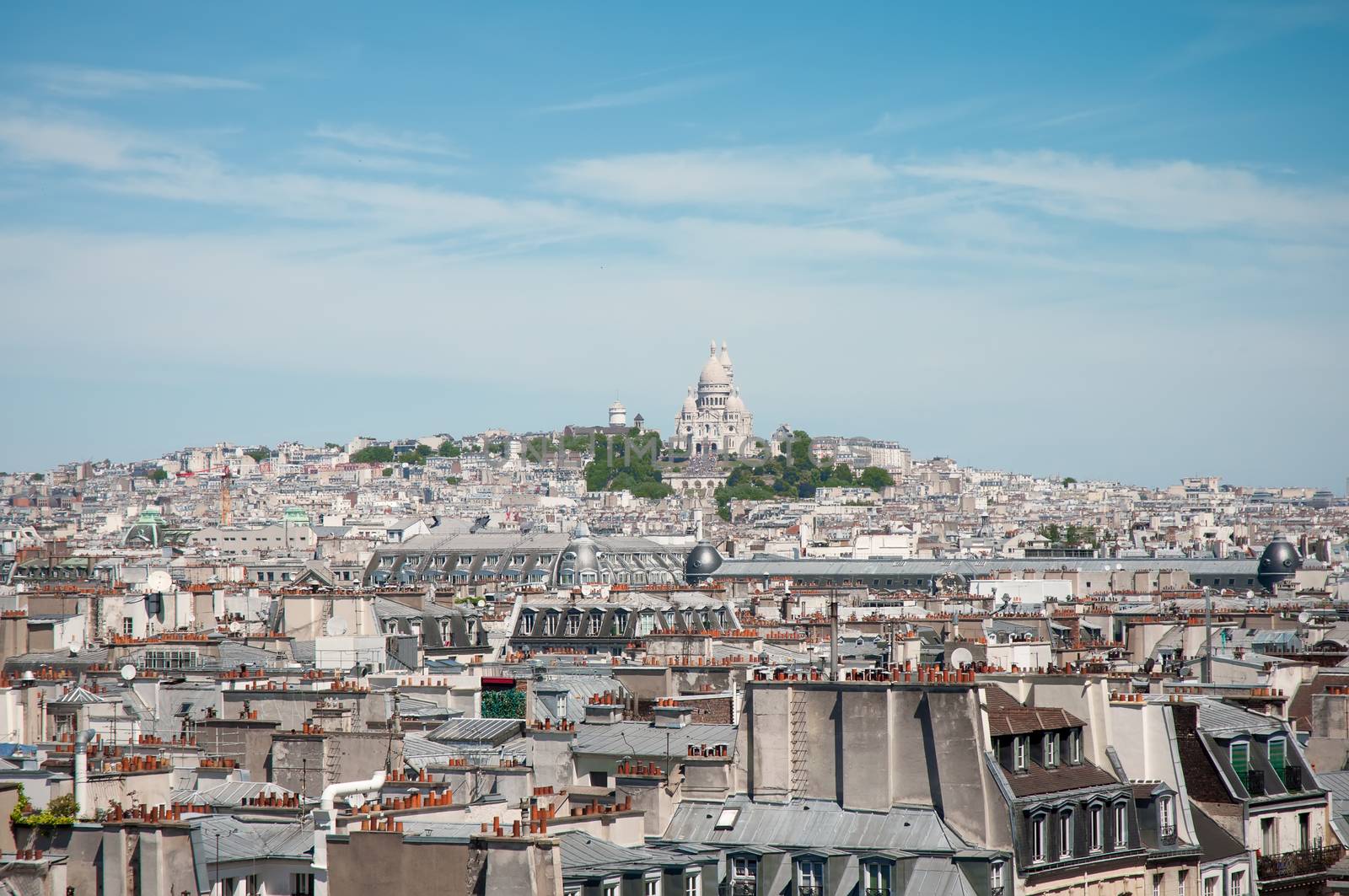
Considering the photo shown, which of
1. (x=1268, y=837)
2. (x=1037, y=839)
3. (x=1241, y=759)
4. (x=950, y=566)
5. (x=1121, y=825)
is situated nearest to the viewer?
(x=1037, y=839)

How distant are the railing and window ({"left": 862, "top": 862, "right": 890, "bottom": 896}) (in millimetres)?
4384

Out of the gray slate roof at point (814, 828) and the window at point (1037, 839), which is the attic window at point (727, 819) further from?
the window at point (1037, 839)

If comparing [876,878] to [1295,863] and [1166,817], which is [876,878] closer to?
[1166,817]

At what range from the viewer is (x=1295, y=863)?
842 inches

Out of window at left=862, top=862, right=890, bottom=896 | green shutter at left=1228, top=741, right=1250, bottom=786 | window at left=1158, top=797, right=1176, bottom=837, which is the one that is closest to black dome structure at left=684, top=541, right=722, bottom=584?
green shutter at left=1228, top=741, right=1250, bottom=786

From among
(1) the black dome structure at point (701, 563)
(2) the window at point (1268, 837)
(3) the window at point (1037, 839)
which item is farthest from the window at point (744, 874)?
(1) the black dome structure at point (701, 563)

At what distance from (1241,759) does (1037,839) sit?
147 inches

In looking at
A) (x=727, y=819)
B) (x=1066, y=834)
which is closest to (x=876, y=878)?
(x=727, y=819)

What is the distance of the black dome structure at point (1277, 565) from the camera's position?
8706 centimetres

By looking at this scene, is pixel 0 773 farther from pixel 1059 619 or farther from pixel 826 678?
pixel 1059 619

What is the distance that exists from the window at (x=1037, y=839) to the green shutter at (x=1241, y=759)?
3.48 m

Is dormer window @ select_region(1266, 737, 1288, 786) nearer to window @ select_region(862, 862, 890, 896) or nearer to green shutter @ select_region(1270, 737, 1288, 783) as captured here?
green shutter @ select_region(1270, 737, 1288, 783)

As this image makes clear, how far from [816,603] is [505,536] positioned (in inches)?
1811

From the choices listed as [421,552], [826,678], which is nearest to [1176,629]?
[826,678]
